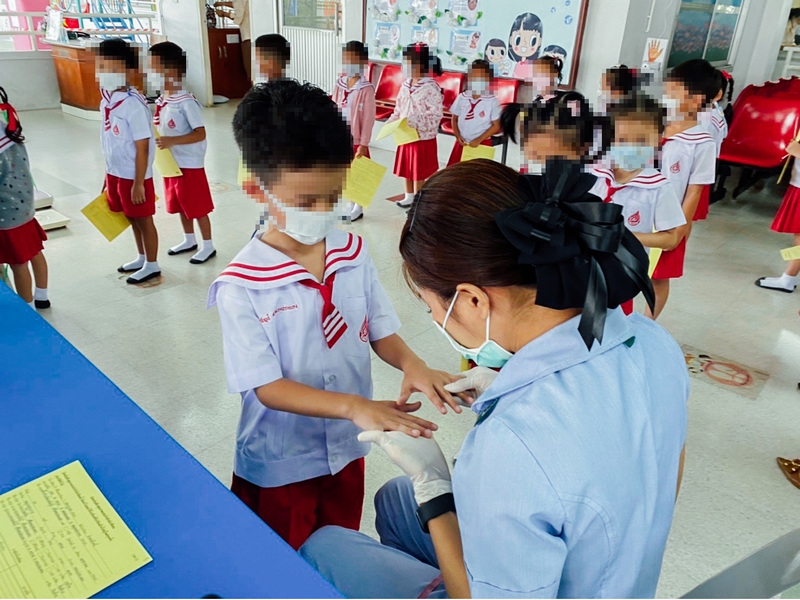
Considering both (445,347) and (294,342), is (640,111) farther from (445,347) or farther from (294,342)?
(294,342)

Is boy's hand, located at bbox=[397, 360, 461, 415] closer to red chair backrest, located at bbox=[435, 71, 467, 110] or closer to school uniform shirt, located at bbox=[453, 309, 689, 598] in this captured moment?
school uniform shirt, located at bbox=[453, 309, 689, 598]

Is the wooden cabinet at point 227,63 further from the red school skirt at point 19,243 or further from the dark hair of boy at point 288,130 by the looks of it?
the dark hair of boy at point 288,130

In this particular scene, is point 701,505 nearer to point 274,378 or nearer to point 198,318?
point 274,378

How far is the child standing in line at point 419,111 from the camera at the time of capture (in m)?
4.13

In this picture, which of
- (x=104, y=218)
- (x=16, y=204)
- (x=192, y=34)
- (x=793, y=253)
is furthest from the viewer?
(x=192, y=34)

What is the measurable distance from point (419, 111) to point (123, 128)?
80.5 inches

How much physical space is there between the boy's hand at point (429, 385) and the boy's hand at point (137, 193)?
7.05 feet

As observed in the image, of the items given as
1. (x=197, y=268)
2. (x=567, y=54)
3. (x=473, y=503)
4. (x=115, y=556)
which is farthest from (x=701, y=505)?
(x=567, y=54)

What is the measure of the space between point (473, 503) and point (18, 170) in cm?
247

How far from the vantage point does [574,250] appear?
714 mm

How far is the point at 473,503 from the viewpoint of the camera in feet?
2.43

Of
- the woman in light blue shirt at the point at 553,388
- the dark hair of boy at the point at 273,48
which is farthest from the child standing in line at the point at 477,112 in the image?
the woman in light blue shirt at the point at 553,388

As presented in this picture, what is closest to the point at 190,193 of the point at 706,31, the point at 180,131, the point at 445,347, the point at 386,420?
the point at 180,131

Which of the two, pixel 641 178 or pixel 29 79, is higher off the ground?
pixel 641 178
